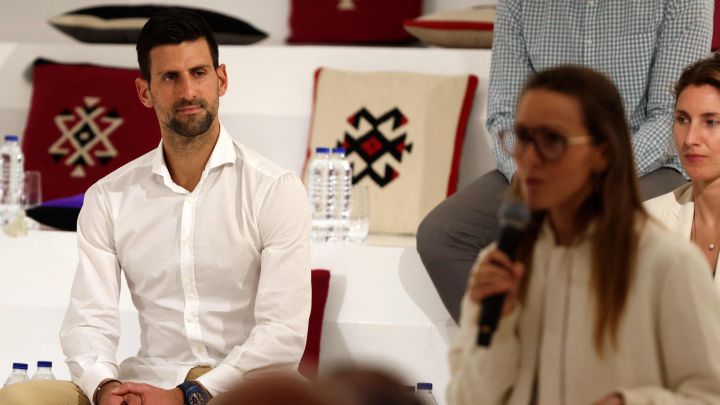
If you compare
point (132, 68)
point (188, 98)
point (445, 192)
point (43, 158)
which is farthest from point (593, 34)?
point (43, 158)

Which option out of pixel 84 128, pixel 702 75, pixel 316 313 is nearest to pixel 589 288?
pixel 702 75

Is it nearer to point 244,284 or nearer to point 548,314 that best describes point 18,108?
point 244,284

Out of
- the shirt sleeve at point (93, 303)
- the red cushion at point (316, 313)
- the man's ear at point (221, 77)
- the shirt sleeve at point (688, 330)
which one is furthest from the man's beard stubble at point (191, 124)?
the shirt sleeve at point (688, 330)

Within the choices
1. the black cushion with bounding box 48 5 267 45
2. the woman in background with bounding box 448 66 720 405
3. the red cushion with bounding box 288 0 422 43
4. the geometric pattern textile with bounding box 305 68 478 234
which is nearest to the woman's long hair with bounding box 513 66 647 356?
the woman in background with bounding box 448 66 720 405

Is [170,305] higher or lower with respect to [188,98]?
→ lower

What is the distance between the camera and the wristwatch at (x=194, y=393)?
2.05m

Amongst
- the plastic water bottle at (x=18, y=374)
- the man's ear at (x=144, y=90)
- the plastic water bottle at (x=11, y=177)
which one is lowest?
the plastic water bottle at (x=18, y=374)

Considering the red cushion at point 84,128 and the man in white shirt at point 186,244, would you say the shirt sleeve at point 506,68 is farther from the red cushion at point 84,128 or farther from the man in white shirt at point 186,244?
the red cushion at point 84,128

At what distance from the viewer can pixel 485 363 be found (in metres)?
1.32

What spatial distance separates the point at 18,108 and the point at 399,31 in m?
1.37

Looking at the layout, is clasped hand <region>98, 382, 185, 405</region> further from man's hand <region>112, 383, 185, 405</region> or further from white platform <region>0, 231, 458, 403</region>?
white platform <region>0, 231, 458, 403</region>

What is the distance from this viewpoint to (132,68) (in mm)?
3627

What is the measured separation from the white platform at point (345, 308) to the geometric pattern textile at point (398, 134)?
0.39 m

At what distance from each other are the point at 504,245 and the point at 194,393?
3.22ft
